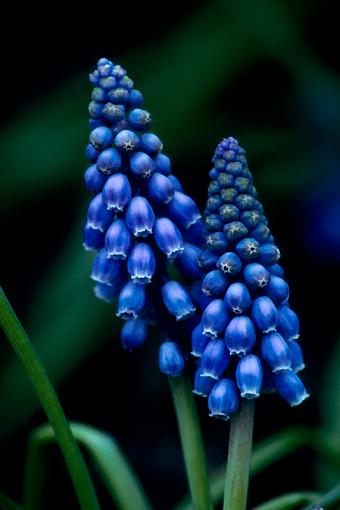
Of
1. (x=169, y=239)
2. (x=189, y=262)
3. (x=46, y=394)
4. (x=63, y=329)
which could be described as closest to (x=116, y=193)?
(x=169, y=239)

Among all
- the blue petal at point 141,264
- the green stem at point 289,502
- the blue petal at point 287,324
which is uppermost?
the blue petal at point 141,264

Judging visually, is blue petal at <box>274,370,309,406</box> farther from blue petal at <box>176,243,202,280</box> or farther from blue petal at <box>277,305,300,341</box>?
blue petal at <box>176,243,202,280</box>

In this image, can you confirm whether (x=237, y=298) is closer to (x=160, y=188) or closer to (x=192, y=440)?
(x=160, y=188)

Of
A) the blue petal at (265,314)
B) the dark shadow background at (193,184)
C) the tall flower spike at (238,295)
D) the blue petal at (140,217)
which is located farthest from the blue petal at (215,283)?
the dark shadow background at (193,184)

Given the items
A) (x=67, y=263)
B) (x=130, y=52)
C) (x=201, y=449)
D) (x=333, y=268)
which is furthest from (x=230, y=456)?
(x=130, y=52)

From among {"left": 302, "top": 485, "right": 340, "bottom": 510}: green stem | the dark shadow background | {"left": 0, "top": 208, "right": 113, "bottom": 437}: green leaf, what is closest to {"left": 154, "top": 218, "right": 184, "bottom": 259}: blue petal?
{"left": 302, "top": 485, "right": 340, "bottom": 510}: green stem

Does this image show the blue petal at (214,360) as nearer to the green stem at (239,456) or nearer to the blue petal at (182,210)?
the green stem at (239,456)

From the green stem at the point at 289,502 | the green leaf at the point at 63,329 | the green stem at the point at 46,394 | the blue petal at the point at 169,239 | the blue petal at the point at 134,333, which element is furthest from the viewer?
the green leaf at the point at 63,329
